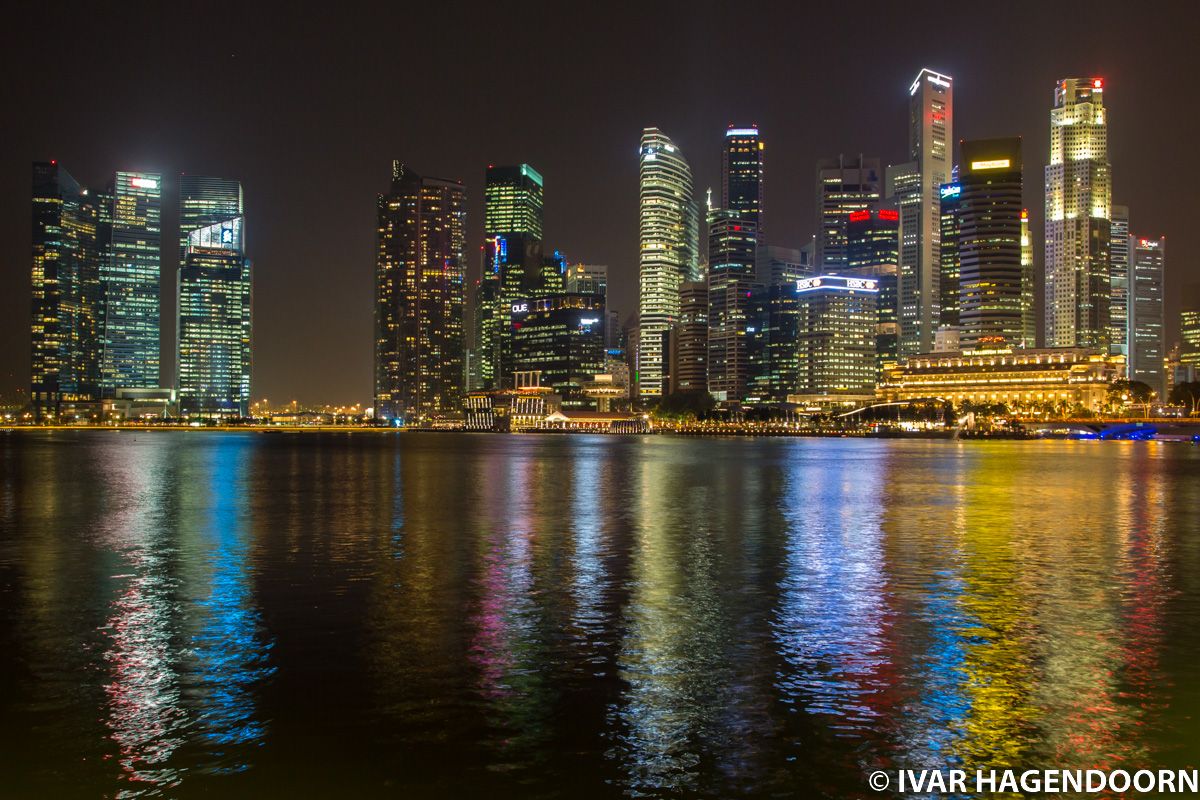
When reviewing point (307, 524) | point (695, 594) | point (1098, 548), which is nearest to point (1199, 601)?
point (1098, 548)

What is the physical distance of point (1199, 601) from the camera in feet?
79.7

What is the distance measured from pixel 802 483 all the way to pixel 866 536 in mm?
32219

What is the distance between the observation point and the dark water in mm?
12773

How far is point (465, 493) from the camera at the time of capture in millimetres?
58594

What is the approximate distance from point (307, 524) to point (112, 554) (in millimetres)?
9940

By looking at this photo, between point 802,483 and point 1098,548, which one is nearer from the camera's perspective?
point 1098,548

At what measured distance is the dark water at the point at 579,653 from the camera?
12773mm

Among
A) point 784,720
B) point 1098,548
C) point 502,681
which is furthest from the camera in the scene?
point 1098,548

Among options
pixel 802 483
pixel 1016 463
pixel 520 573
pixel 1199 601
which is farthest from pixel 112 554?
pixel 1016 463

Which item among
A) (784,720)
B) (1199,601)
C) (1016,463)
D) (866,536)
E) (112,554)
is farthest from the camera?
(1016,463)

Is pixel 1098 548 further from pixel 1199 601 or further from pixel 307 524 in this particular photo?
pixel 307 524

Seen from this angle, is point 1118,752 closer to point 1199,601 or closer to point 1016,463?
point 1199,601

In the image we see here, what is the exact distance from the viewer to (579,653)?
18.5 metres

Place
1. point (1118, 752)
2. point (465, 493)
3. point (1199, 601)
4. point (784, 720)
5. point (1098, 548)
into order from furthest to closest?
point (465, 493) → point (1098, 548) → point (1199, 601) → point (784, 720) → point (1118, 752)
